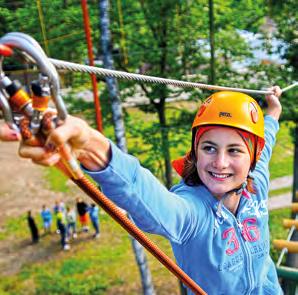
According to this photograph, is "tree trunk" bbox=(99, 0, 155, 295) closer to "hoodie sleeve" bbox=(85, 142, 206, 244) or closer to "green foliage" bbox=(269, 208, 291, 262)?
"green foliage" bbox=(269, 208, 291, 262)

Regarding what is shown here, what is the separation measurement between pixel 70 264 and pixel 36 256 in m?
1.31

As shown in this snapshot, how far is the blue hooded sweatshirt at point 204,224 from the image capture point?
4.89 ft

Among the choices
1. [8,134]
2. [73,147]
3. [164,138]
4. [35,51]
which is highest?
[35,51]

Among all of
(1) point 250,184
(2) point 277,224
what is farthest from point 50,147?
(2) point 277,224

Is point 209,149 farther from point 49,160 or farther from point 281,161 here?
point 281,161

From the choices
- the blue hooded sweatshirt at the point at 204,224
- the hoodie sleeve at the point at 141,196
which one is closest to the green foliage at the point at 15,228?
A: the blue hooded sweatshirt at the point at 204,224

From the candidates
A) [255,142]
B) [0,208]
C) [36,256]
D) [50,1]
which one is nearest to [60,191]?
[0,208]

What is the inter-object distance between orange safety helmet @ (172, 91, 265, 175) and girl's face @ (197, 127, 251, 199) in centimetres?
5

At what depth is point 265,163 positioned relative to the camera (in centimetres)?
279

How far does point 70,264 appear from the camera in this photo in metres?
11.1

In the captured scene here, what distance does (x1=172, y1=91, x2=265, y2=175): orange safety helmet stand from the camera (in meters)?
2.04

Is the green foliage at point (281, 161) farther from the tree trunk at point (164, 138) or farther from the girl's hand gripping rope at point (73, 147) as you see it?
the girl's hand gripping rope at point (73, 147)

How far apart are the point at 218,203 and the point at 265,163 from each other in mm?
788

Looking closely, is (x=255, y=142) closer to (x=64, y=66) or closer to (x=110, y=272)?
(x=64, y=66)
